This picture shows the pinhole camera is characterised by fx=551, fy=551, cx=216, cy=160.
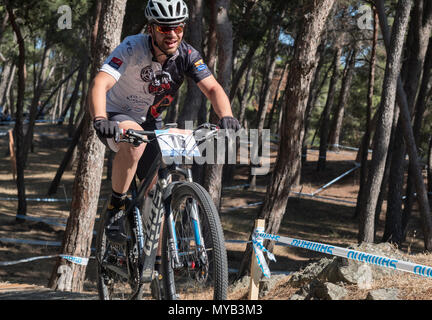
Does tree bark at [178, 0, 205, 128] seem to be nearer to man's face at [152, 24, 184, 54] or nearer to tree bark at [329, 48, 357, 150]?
man's face at [152, 24, 184, 54]

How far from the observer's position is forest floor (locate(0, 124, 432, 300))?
22.4 feet

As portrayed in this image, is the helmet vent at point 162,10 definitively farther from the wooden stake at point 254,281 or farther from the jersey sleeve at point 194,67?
the wooden stake at point 254,281

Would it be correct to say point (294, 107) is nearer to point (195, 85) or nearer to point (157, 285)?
point (157, 285)

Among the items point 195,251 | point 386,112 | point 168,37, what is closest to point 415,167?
point 386,112

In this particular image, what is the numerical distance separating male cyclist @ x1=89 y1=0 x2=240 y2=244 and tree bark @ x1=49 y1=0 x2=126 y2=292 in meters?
3.28

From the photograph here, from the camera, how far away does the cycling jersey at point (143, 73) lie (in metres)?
4.21

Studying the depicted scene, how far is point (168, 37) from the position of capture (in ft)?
13.5

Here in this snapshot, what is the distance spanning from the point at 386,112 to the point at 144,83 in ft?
29.6

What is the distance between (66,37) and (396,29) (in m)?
20.1

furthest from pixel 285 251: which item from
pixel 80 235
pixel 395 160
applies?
pixel 80 235

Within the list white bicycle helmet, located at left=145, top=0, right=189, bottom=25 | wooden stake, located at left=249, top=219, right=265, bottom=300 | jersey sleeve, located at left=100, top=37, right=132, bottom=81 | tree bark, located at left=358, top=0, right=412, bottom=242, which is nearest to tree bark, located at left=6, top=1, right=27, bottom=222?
tree bark, located at left=358, top=0, right=412, bottom=242

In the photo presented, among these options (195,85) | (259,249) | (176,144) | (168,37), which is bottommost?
(259,249)

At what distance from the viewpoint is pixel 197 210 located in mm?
3586

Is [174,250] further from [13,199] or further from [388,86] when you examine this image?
[13,199]
